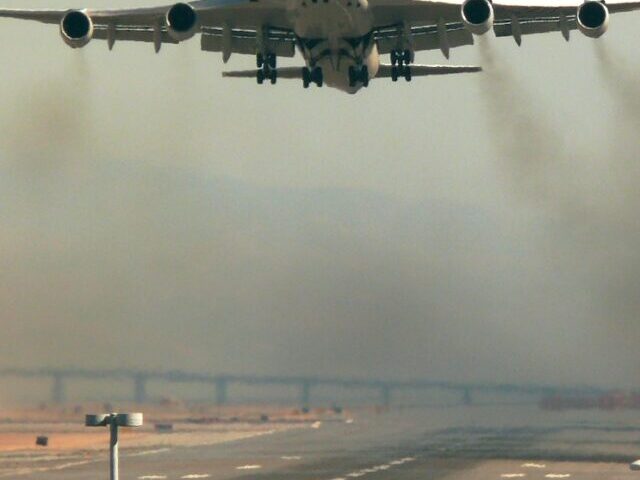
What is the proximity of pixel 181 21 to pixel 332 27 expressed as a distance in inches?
207

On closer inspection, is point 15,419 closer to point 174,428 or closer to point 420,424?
point 174,428

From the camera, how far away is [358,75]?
56406mm

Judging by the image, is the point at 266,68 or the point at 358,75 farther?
the point at 266,68

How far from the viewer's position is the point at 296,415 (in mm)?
137875

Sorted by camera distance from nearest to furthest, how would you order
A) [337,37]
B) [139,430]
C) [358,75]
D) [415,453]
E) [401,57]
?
1. [337,37]
2. [358,75]
3. [401,57]
4. [415,453]
5. [139,430]

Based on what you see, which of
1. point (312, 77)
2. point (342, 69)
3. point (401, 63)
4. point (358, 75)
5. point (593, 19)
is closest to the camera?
point (593, 19)

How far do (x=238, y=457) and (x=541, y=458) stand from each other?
45.7ft

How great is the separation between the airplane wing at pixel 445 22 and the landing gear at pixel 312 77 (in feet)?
9.15

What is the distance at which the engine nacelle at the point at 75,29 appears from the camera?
53656 mm

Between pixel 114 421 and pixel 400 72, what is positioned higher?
pixel 400 72

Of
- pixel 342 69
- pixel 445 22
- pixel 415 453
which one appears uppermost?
pixel 445 22

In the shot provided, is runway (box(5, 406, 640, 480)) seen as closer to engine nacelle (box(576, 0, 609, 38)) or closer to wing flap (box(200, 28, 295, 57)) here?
engine nacelle (box(576, 0, 609, 38))

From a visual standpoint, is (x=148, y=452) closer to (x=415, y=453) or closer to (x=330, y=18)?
(x=415, y=453)

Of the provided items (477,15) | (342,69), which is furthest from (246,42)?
(477,15)
